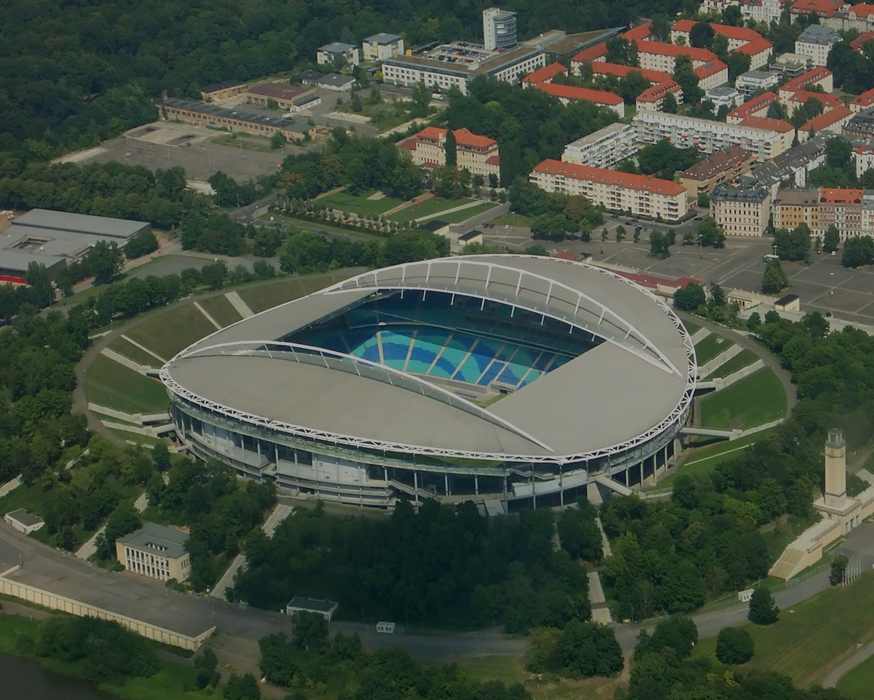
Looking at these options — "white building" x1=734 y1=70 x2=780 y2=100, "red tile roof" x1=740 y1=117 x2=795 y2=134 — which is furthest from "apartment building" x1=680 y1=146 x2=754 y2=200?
"white building" x1=734 y1=70 x2=780 y2=100

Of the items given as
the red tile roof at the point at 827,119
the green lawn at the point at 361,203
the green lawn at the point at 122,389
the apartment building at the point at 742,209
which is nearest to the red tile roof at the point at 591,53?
the red tile roof at the point at 827,119

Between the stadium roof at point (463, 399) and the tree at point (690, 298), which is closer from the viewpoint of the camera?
the stadium roof at point (463, 399)

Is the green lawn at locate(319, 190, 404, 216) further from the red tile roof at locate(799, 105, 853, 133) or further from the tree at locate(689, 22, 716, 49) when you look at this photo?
the tree at locate(689, 22, 716, 49)

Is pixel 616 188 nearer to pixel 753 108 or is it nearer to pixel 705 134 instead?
pixel 705 134

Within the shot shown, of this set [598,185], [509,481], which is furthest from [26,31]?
[509,481]

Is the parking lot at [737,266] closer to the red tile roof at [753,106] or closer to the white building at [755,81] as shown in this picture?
the red tile roof at [753,106]

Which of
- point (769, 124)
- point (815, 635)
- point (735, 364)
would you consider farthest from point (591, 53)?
point (815, 635)
